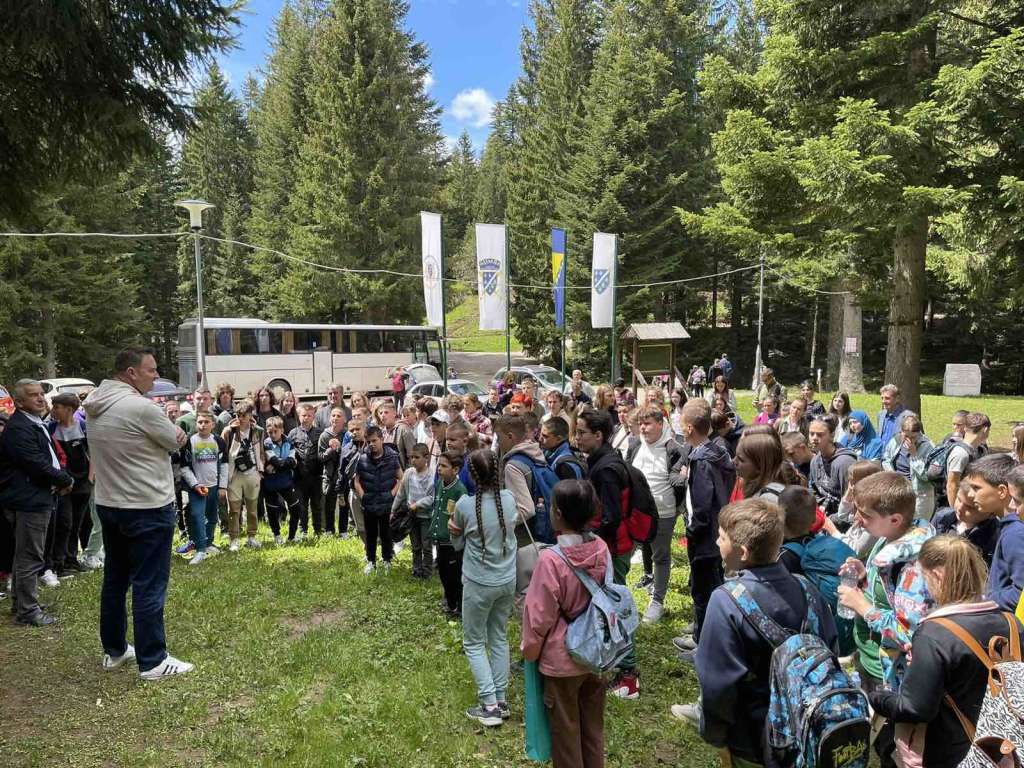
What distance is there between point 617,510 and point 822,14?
12.2 m

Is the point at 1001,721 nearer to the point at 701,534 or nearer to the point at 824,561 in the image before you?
the point at 824,561

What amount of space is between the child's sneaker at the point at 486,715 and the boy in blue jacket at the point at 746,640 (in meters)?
2.02

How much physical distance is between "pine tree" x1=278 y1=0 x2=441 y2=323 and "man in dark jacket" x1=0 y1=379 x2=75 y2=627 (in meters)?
29.8

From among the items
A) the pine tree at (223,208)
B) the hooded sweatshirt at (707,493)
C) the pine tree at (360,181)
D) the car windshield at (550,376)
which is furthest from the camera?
the pine tree at (223,208)

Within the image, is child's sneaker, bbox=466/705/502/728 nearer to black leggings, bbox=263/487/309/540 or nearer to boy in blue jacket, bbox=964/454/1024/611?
boy in blue jacket, bbox=964/454/1024/611

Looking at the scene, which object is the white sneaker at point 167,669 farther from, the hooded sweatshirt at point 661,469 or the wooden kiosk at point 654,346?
the wooden kiosk at point 654,346

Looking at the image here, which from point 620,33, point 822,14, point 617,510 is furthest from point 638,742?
point 620,33

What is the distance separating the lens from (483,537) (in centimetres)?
416

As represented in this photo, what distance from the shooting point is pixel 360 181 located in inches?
1412

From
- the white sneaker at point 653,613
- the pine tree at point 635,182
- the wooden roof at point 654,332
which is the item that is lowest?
the white sneaker at point 653,613

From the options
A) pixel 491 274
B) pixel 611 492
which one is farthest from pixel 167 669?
pixel 491 274

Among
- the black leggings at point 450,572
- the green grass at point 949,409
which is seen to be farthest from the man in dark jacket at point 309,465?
the green grass at point 949,409

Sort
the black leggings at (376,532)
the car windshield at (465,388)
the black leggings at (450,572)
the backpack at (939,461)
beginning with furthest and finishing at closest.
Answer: the car windshield at (465,388) → the black leggings at (376,532) → the backpack at (939,461) → the black leggings at (450,572)

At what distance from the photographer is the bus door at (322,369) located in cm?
2842
